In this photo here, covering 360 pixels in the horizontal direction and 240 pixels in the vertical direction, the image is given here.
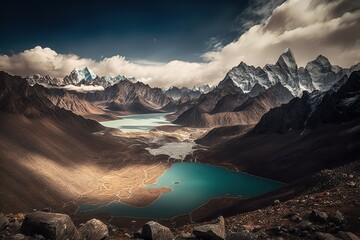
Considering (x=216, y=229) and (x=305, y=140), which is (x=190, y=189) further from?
(x=216, y=229)

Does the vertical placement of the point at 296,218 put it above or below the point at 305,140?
below


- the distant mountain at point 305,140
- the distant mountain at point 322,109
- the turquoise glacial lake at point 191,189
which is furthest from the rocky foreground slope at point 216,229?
the distant mountain at point 322,109

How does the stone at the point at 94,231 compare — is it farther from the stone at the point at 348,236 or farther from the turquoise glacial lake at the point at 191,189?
the turquoise glacial lake at the point at 191,189

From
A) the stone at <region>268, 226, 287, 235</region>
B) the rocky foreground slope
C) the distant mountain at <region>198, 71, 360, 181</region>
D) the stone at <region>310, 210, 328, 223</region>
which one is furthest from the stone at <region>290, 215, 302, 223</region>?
the distant mountain at <region>198, 71, 360, 181</region>

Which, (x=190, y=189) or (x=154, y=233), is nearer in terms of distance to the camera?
(x=154, y=233)

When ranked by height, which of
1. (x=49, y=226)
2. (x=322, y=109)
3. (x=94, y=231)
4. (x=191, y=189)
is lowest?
(x=191, y=189)

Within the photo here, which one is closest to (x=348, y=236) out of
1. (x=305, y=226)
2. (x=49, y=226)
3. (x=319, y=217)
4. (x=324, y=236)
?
(x=324, y=236)

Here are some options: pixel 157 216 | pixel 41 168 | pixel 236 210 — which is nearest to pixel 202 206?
pixel 157 216

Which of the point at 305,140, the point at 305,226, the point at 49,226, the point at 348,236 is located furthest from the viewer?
the point at 305,140
